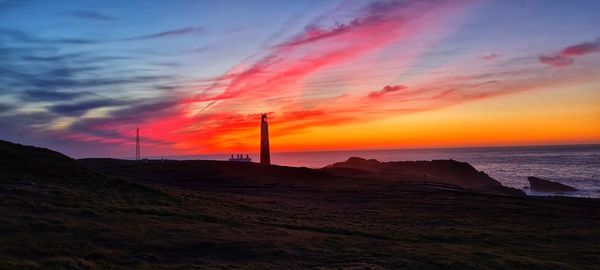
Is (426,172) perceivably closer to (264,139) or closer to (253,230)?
(264,139)

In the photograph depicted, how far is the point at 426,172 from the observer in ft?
401

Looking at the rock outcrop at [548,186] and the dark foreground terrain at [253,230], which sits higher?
the dark foreground terrain at [253,230]

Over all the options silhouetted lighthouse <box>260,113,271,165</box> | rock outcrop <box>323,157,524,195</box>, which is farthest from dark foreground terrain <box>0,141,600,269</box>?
rock outcrop <box>323,157,524,195</box>

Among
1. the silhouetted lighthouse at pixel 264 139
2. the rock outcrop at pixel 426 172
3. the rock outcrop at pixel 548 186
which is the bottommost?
the rock outcrop at pixel 548 186

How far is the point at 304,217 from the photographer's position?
108ft

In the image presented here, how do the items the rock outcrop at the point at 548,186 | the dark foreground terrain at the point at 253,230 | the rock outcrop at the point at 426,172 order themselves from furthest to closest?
the rock outcrop at the point at 426,172 → the rock outcrop at the point at 548,186 → the dark foreground terrain at the point at 253,230

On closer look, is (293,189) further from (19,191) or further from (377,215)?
(19,191)

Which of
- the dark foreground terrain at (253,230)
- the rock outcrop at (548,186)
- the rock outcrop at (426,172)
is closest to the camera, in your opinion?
the dark foreground terrain at (253,230)

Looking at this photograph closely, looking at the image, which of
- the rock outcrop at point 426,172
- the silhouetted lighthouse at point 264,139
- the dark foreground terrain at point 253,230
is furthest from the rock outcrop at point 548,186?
the silhouetted lighthouse at point 264,139

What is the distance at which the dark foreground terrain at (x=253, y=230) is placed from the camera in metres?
18.8

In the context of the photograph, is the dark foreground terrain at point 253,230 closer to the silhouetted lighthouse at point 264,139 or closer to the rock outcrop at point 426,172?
the silhouetted lighthouse at point 264,139

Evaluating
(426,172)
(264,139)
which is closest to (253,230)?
(264,139)

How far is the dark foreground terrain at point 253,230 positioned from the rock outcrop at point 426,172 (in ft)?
154

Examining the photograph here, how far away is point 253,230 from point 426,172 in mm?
102911
